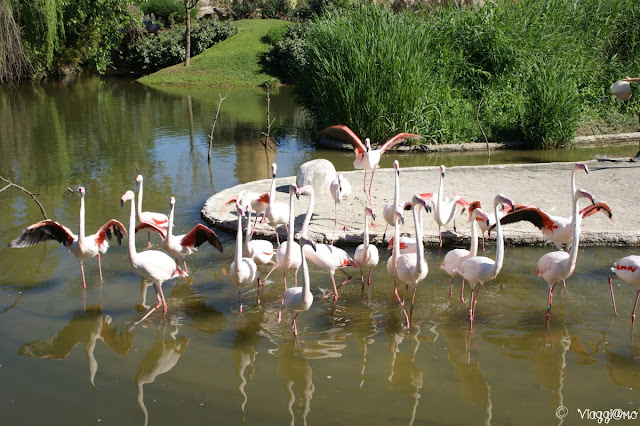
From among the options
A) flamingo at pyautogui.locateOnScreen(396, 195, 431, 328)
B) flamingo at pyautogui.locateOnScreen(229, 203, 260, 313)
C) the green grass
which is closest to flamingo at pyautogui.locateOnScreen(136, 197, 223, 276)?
flamingo at pyautogui.locateOnScreen(229, 203, 260, 313)

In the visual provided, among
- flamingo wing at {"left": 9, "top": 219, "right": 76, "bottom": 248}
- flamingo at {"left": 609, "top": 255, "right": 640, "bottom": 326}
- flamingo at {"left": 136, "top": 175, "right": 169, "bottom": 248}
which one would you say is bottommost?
flamingo at {"left": 136, "top": 175, "right": 169, "bottom": 248}

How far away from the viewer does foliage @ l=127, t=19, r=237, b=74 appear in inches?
1257

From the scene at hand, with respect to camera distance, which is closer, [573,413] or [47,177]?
[573,413]

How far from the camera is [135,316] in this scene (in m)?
5.82

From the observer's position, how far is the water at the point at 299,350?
171 inches

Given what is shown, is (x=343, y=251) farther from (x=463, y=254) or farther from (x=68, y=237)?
(x=68, y=237)

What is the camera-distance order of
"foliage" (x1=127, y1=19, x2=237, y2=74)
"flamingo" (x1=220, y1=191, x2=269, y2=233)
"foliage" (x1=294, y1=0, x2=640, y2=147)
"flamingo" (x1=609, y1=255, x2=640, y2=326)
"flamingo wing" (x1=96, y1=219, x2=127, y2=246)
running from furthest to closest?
"foliage" (x1=127, y1=19, x2=237, y2=74)
"foliage" (x1=294, y1=0, x2=640, y2=147)
"flamingo" (x1=220, y1=191, x2=269, y2=233)
"flamingo wing" (x1=96, y1=219, x2=127, y2=246)
"flamingo" (x1=609, y1=255, x2=640, y2=326)

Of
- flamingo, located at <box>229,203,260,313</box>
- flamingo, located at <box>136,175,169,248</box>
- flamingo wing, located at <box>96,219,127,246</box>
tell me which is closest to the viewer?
flamingo, located at <box>229,203,260,313</box>

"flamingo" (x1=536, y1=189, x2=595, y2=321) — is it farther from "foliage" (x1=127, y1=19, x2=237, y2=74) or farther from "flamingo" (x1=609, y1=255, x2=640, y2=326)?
"foliage" (x1=127, y1=19, x2=237, y2=74)

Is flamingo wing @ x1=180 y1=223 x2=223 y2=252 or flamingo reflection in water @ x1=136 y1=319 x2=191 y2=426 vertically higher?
flamingo wing @ x1=180 y1=223 x2=223 y2=252

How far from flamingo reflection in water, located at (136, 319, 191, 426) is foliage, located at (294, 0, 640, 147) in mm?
8980

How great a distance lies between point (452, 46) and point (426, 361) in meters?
11.3

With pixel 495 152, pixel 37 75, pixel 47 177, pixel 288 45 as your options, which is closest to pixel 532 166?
A: pixel 495 152

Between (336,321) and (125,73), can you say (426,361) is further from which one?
(125,73)
